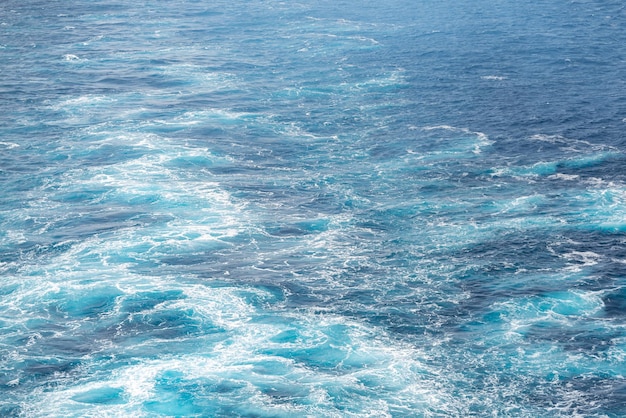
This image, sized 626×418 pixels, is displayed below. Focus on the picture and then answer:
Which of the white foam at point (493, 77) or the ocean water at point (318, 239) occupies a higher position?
the white foam at point (493, 77)

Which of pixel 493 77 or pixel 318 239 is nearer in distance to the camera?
pixel 318 239

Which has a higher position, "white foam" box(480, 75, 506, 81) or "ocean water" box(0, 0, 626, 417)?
"white foam" box(480, 75, 506, 81)

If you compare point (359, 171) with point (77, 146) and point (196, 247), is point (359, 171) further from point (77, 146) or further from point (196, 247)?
point (77, 146)

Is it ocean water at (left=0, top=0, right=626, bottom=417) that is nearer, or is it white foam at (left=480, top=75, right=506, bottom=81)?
ocean water at (left=0, top=0, right=626, bottom=417)

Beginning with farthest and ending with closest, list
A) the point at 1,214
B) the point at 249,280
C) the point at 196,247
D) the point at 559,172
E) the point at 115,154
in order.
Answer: the point at 115,154, the point at 559,172, the point at 1,214, the point at 196,247, the point at 249,280

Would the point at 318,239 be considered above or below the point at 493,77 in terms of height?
below

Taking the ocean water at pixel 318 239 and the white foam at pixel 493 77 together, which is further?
the white foam at pixel 493 77

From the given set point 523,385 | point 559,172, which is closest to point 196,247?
point 523,385

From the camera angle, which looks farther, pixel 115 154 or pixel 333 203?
pixel 115 154
